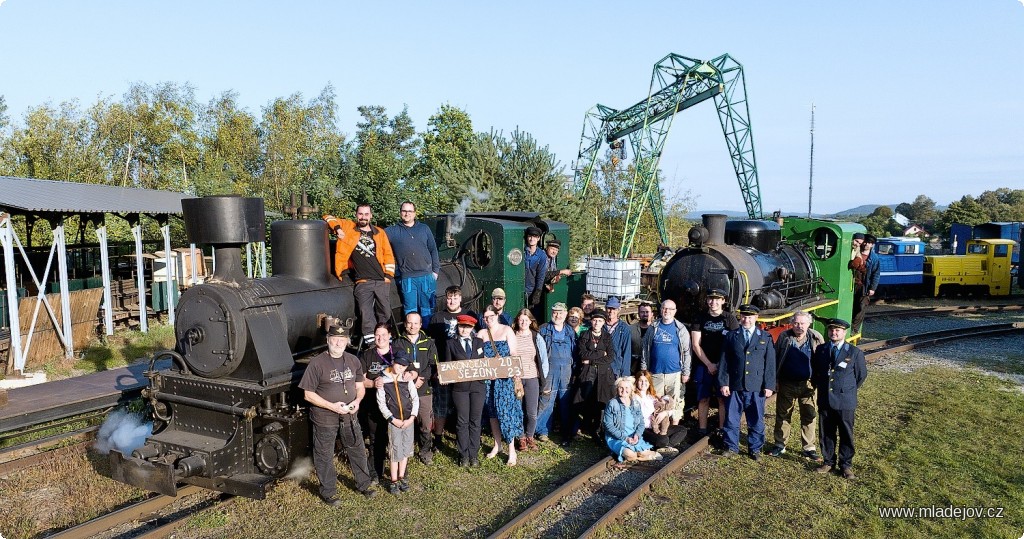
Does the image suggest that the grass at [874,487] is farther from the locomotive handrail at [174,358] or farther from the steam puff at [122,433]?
the steam puff at [122,433]

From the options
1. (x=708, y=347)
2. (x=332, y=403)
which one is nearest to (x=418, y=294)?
(x=332, y=403)

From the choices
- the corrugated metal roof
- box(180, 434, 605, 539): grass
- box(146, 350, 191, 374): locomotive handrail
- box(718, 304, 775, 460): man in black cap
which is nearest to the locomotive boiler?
box(718, 304, 775, 460): man in black cap

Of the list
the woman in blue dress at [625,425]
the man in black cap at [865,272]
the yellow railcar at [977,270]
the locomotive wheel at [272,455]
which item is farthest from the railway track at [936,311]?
the locomotive wheel at [272,455]

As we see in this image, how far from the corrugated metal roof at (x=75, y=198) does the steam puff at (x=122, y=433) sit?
564cm

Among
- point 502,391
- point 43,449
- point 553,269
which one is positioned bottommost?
point 43,449

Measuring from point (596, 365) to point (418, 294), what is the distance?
223cm

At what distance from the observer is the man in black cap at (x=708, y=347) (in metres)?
7.86

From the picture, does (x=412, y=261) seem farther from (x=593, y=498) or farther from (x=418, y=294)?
(x=593, y=498)

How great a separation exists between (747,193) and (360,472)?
3122 cm

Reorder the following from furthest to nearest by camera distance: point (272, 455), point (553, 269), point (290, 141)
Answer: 1. point (290, 141)
2. point (553, 269)
3. point (272, 455)

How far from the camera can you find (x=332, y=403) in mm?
5656

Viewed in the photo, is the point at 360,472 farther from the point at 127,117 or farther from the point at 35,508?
the point at 127,117

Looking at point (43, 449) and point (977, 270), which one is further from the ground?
point (977, 270)

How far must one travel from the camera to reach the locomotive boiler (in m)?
9.52
